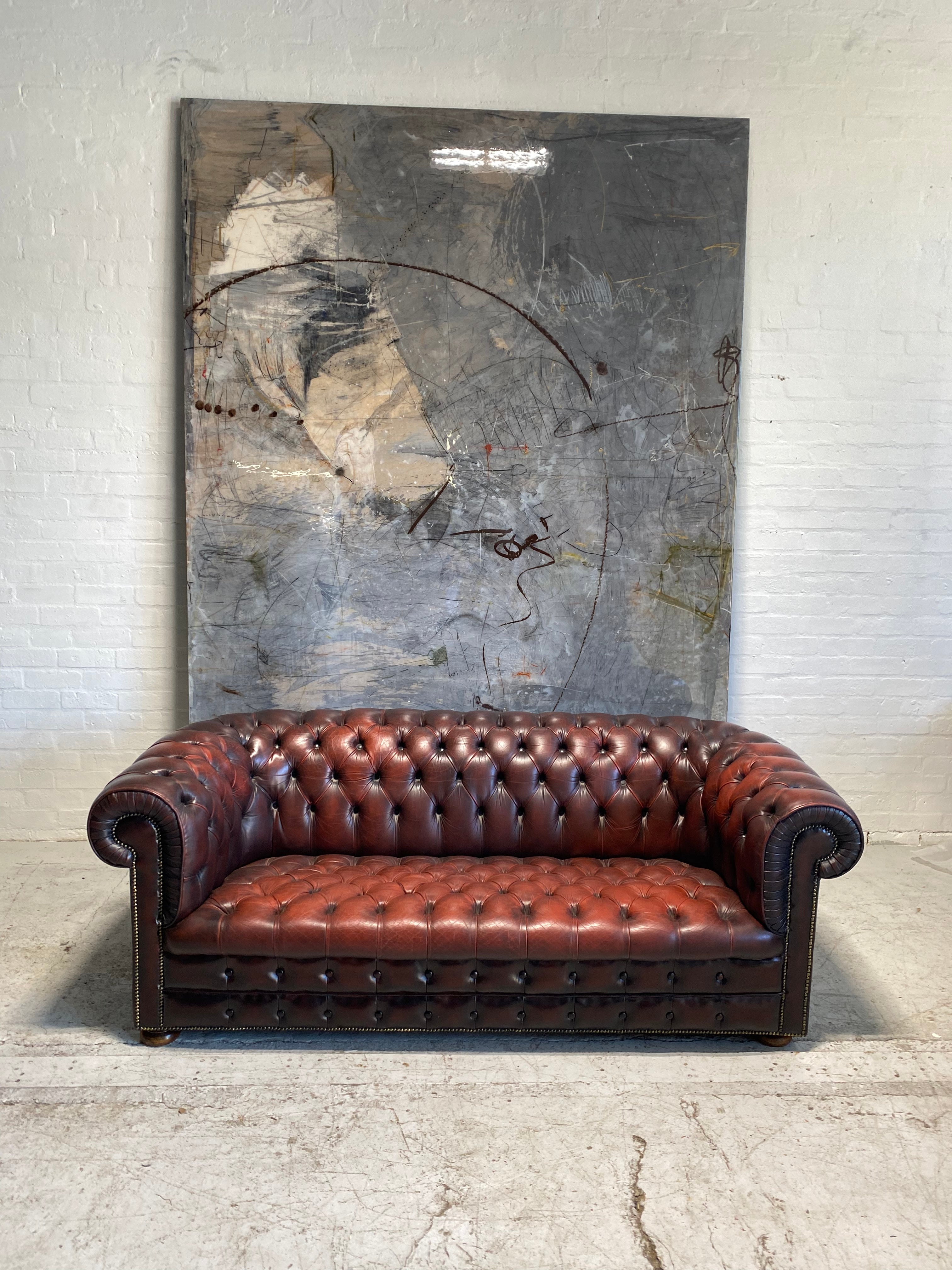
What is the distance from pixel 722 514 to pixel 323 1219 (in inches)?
115

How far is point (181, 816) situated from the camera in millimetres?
2602

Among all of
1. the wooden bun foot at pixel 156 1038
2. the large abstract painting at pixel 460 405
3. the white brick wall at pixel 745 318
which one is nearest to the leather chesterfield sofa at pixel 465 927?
the wooden bun foot at pixel 156 1038

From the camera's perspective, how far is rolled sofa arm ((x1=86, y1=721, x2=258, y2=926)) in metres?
2.57

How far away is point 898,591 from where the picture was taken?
4121 millimetres

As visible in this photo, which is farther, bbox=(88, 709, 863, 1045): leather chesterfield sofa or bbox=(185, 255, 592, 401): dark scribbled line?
bbox=(185, 255, 592, 401): dark scribbled line

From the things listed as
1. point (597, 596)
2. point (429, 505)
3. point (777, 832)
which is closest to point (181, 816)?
point (777, 832)

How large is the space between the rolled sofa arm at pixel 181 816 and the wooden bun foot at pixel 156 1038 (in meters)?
0.32

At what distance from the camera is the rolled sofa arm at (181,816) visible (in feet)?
8.43

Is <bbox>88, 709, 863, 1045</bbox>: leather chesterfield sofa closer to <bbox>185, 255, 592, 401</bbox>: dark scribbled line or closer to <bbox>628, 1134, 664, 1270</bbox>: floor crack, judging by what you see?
<bbox>628, 1134, 664, 1270</bbox>: floor crack

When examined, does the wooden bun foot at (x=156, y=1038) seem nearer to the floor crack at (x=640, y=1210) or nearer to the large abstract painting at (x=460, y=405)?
the floor crack at (x=640, y=1210)

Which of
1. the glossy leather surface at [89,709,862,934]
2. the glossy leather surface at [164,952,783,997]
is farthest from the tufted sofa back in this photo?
the glossy leather surface at [164,952,783,997]

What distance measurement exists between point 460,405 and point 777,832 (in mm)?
2098

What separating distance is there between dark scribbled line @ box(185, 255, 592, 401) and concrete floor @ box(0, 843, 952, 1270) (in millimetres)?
2526

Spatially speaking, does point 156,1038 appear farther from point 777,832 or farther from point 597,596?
point 597,596
